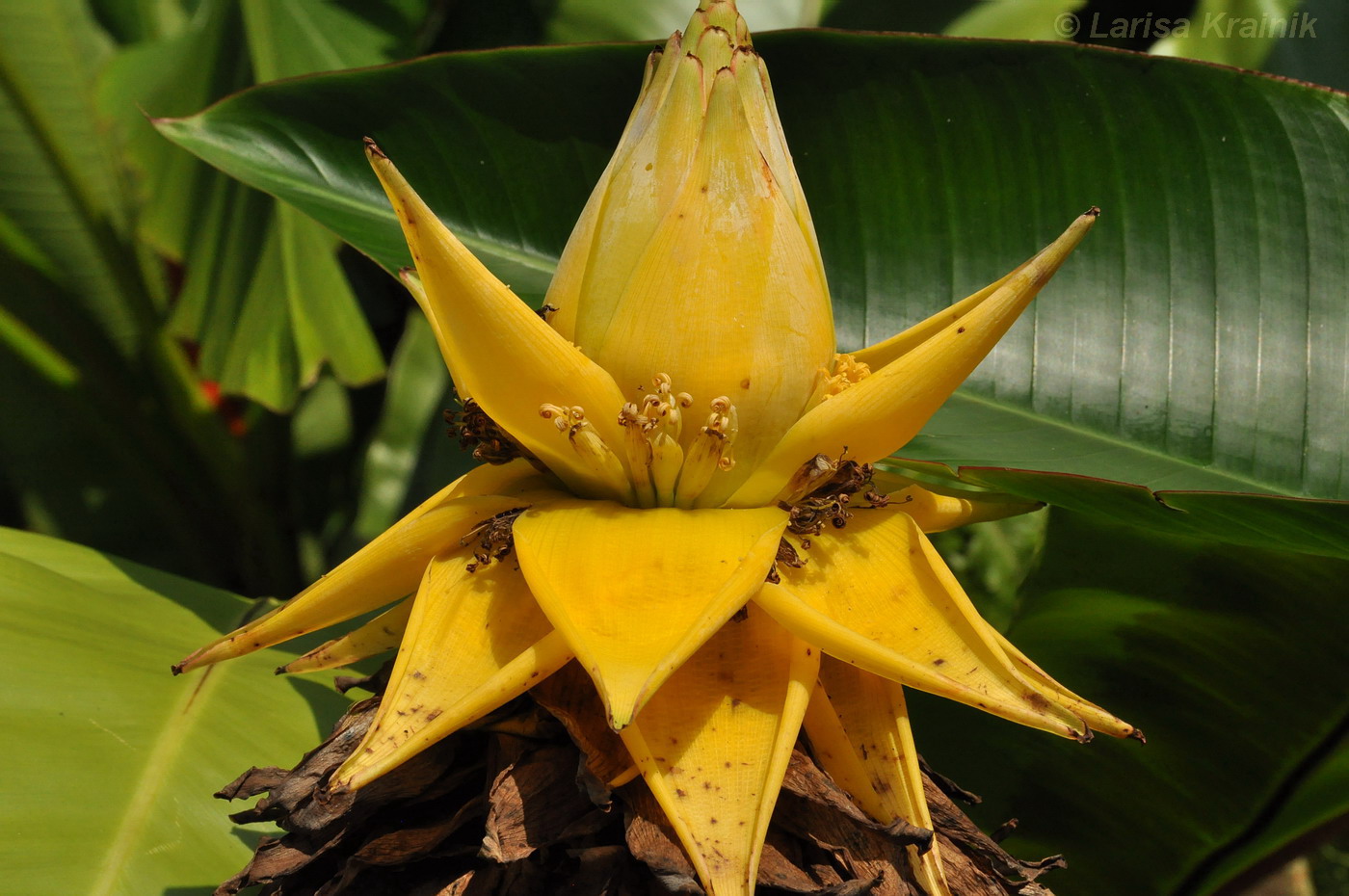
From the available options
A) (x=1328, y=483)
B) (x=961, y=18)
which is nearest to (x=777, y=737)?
(x=1328, y=483)

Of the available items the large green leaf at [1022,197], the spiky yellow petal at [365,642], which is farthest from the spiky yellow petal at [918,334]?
the spiky yellow petal at [365,642]

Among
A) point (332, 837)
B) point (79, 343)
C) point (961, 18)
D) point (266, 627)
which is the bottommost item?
point (79, 343)

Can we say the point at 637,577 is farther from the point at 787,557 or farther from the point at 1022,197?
the point at 1022,197

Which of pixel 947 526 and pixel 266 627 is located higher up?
pixel 947 526

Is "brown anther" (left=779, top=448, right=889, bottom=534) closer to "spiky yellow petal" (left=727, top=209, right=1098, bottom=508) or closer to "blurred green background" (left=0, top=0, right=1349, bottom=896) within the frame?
"spiky yellow petal" (left=727, top=209, right=1098, bottom=508)

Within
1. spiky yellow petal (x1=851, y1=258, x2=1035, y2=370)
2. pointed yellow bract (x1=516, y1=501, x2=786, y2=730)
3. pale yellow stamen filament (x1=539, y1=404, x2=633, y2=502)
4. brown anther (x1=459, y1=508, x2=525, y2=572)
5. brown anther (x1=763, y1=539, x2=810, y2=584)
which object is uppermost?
spiky yellow petal (x1=851, y1=258, x2=1035, y2=370)

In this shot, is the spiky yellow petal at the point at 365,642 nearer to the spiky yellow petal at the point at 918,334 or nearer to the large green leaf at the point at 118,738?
the large green leaf at the point at 118,738

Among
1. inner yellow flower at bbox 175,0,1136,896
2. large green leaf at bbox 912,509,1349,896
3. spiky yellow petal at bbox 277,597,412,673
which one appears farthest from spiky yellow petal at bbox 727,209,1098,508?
large green leaf at bbox 912,509,1349,896

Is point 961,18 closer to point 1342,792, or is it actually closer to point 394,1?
point 394,1
